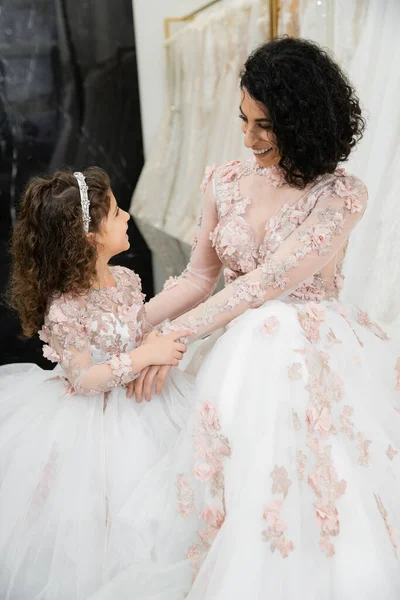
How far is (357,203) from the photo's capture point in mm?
1590

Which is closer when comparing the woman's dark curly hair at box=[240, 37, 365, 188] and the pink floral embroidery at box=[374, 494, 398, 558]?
the pink floral embroidery at box=[374, 494, 398, 558]

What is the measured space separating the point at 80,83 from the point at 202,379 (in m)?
5.56

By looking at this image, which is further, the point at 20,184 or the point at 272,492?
the point at 20,184

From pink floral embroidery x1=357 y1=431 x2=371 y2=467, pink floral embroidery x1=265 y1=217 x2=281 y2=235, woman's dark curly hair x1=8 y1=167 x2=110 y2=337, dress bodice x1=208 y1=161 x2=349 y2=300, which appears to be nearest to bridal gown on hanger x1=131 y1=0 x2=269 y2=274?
dress bodice x1=208 y1=161 x2=349 y2=300

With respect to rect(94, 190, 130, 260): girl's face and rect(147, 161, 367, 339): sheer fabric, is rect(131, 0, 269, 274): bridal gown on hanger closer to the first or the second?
rect(147, 161, 367, 339): sheer fabric

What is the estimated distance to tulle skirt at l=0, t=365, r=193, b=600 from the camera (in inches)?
52.1

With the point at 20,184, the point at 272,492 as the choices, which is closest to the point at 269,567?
the point at 272,492

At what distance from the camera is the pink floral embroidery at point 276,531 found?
1.16 m

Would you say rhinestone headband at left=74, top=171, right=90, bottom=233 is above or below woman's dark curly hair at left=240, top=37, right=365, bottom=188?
below

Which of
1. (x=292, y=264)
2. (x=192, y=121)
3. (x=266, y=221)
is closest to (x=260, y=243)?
(x=266, y=221)

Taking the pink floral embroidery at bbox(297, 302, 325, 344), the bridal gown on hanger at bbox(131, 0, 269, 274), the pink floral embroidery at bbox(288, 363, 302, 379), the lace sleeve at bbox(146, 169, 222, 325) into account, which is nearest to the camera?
the pink floral embroidery at bbox(288, 363, 302, 379)

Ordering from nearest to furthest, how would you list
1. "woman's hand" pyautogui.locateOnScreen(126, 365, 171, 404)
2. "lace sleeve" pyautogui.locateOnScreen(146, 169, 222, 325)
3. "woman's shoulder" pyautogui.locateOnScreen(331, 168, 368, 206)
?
"woman's hand" pyautogui.locateOnScreen(126, 365, 171, 404) → "woman's shoulder" pyautogui.locateOnScreen(331, 168, 368, 206) → "lace sleeve" pyautogui.locateOnScreen(146, 169, 222, 325)

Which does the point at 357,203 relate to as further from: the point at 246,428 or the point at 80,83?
the point at 80,83

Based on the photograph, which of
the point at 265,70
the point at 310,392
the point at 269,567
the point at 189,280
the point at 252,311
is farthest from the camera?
the point at 189,280
